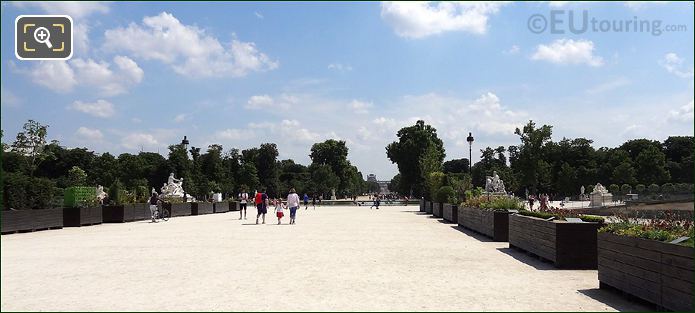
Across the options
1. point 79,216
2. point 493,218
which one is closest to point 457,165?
point 79,216

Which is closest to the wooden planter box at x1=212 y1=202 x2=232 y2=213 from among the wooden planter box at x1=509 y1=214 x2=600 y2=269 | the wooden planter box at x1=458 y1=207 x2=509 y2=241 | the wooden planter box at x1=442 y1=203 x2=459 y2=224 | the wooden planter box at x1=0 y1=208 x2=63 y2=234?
the wooden planter box at x1=442 y1=203 x2=459 y2=224

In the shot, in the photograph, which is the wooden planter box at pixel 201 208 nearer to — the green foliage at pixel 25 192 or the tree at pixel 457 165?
the green foliage at pixel 25 192

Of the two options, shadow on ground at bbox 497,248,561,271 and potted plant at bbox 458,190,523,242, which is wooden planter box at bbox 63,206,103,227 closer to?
potted plant at bbox 458,190,523,242

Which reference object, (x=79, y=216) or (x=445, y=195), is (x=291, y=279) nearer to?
(x=79, y=216)

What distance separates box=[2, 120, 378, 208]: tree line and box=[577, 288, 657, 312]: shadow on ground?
5690 cm

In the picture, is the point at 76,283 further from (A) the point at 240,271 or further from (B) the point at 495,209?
A: (B) the point at 495,209

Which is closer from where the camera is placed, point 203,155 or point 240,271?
point 240,271

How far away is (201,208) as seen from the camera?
4509 cm

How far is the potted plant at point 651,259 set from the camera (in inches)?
278

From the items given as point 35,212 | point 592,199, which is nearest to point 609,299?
point 35,212

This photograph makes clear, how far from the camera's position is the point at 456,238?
19.4 m

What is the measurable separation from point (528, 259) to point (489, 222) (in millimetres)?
6280

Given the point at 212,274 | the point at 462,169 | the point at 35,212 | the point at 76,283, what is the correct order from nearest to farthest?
the point at 76,283 → the point at 212,274 → the point at 35,212 → the point at 462,169

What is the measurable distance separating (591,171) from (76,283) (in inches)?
3876
